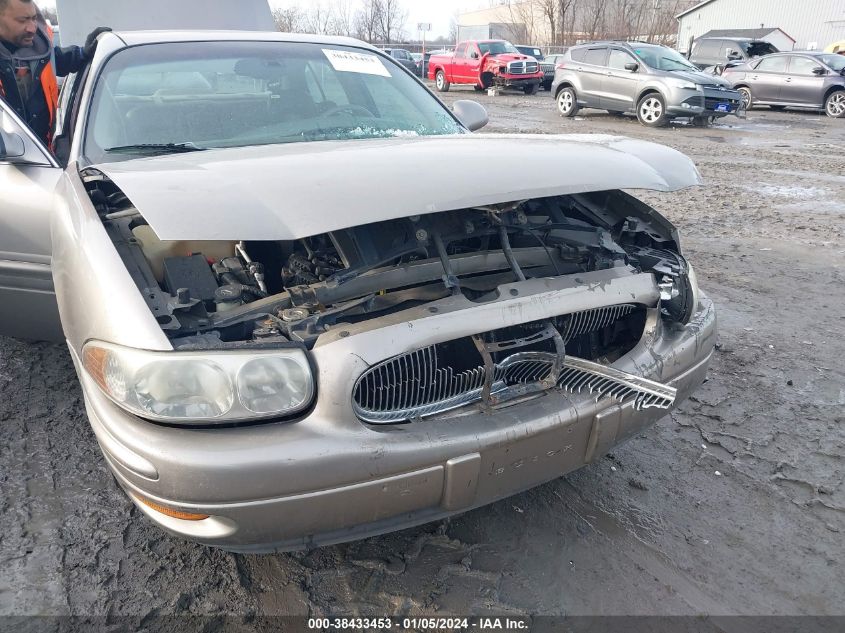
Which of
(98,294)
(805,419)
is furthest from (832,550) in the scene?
(98,294)

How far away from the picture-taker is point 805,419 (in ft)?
9.52

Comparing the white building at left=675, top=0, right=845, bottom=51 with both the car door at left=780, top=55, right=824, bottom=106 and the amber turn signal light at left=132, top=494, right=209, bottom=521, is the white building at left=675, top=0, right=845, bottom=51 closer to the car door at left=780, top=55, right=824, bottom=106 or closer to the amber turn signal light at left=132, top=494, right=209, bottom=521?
the car door at left=780, top=55, right=824, bottom=106

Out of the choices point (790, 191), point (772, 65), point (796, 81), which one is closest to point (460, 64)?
point (772, 65)

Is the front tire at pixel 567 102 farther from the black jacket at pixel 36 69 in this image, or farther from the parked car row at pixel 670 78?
the black jacket at pixel 36 69

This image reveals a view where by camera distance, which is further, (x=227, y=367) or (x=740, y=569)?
(x=740, y=569)

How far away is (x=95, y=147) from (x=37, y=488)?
53.2 inches

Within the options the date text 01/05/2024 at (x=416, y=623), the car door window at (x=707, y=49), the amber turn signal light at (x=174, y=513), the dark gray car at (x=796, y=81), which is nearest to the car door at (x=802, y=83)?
the dark gray car at (x=796, y=81)

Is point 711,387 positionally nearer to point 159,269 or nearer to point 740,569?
point 740,569

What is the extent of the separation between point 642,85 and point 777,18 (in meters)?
31.4

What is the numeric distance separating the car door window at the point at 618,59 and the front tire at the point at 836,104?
5.87 metres

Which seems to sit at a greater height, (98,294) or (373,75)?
(373,75)

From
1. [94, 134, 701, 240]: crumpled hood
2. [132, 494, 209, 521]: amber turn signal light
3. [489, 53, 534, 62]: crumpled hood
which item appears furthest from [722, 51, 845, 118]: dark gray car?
[132, 494, 209, 521]: amber turn signal light

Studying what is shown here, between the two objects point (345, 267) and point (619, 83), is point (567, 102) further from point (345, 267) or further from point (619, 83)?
point (345, 267)

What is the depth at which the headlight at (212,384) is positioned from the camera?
5.13ft
